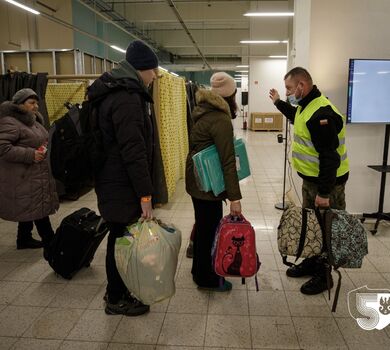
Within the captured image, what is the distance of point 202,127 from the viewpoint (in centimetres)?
229

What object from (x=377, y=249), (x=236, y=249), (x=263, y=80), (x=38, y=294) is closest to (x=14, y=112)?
(x=38, y=294)

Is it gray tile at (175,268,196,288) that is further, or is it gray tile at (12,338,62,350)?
gray tile at (175,268,196,288)

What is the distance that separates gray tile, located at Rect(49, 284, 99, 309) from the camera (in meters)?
2.42

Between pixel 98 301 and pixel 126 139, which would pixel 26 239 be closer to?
pixel 98 301

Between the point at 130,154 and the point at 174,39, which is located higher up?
the point at 174,39

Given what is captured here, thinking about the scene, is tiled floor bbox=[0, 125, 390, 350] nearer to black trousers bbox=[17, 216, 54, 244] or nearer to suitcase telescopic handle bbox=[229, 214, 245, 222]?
black trousers bbox=[17, 216, 54, 244]

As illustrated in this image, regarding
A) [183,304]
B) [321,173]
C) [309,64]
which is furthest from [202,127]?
[309,64]

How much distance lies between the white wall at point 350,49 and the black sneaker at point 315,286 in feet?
5.40

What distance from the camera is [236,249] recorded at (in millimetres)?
2199

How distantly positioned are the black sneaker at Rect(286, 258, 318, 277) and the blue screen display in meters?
1.53

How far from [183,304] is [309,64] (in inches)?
104

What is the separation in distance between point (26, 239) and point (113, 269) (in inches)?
57.6

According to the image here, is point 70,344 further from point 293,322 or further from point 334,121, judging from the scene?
point 334,121

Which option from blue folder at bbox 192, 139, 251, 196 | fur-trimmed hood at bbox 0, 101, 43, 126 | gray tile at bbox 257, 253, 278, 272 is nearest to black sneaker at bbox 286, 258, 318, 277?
gray tile at bbox 257, 253, 278, 272
